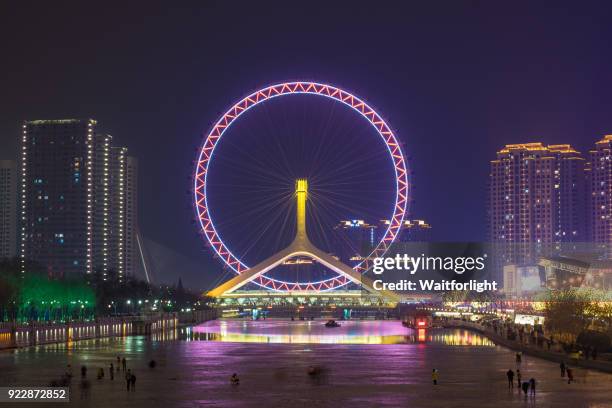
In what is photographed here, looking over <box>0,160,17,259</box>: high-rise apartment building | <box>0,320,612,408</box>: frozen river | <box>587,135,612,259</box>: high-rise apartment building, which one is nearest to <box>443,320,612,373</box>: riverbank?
<box>0,320,612,408</box>: frozen river

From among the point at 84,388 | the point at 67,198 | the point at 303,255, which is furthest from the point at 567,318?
Answer: the point at 67,198

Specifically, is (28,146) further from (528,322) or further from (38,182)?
(528,322)

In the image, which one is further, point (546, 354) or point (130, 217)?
point (130, 217)

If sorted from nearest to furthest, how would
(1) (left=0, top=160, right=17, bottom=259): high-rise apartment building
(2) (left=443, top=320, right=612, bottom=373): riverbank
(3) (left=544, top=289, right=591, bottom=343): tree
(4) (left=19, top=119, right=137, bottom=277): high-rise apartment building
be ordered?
(2) (left=443, top=320, right=612, bottom=373): riverbank → (3) (left=544, top=289, right=591, bottom=343): tree → (4) (left=19, top=119, right=137, bottom=277): high-rise apartment building → (1) (left=0, top=160, right=17, bottom=259): high-rise apartment building

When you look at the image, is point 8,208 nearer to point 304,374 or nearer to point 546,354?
point 546,354

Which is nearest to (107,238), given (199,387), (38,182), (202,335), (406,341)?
(38,182)

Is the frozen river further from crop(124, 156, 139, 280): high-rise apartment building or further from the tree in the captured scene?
crop(124, 156, 139, 280): high-rise apartment building
